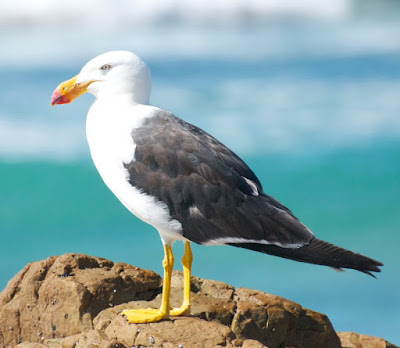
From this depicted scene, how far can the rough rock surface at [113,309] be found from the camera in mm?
6535

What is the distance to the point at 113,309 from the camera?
695 cm

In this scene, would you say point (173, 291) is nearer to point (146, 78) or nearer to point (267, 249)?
point (267, 249)

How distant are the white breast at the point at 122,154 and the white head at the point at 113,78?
0.12 m

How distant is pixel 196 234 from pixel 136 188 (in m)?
0.59

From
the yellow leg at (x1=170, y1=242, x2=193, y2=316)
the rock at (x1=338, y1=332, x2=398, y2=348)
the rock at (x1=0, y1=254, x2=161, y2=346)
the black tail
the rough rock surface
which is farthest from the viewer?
the rock at (x1=338, y1=332, x2=398, y2=348)

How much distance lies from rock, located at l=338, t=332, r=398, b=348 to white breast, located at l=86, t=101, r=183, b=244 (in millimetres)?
3085

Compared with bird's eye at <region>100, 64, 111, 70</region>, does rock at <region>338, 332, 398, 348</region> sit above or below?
below

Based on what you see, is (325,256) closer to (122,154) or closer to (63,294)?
(122,154)

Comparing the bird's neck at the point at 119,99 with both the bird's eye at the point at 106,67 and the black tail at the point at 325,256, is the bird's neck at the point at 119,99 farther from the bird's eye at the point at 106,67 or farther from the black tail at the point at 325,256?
the black tail at the point at 325,256

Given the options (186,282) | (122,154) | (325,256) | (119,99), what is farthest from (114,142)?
(325,256)

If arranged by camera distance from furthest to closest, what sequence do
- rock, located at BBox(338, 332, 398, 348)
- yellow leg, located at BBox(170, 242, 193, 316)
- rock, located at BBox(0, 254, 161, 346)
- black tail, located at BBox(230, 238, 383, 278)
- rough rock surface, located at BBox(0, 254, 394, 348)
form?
rock, located at BBox(338, 332, 398, 348) → rock, located at BBox(0, 254, 161, 346) → yellow leg, located at BBox(170, 242, 193, 316) → rough rock surface, located at BBox(0, 254, 394, 348) → black tail, located at BBox(230, 238, 383, 278)

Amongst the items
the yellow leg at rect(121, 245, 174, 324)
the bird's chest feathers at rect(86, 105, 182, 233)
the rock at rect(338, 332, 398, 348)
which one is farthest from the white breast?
the rock at rect(338, 332, 398, 348)

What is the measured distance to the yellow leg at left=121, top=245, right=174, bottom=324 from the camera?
6605mm

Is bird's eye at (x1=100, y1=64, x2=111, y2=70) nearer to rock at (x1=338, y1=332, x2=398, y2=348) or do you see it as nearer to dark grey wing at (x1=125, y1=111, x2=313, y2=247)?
dark grey wing at (x1=125, y1=111, x2=313, y2=247)
